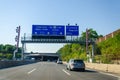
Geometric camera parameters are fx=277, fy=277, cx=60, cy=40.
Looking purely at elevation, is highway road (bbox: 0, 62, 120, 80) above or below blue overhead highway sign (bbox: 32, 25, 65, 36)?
below

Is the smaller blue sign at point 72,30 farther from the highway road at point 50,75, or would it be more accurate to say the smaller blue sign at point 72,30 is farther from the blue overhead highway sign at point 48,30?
the highway road at point 50,75

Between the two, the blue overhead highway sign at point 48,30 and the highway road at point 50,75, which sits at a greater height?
the blue overhead highway sign at point 48,30

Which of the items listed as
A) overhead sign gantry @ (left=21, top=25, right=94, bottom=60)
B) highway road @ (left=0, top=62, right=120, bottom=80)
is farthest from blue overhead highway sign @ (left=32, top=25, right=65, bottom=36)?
highway road @ (left=0, top=62, right=120, bottom=80)

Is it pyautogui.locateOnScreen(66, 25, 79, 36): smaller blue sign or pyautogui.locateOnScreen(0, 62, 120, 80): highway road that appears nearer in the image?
pyautogui.locateOnScreen(0, 62, 120, 80): highway road

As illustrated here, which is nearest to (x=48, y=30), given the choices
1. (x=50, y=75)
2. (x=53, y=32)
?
(x=53, y=32)

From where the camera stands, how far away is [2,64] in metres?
40.3

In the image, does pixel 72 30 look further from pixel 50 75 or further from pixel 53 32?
pixel 50 75

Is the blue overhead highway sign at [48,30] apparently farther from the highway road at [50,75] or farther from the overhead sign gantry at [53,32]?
the highway road at [50,75]

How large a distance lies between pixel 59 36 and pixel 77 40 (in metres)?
6.55

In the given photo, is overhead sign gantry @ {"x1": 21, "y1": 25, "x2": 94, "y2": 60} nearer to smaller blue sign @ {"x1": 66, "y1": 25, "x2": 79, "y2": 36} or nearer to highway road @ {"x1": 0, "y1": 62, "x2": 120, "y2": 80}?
smaller blue sign @ {"x1": 66, "y1": 25, "x2": 79, "y2": 36}

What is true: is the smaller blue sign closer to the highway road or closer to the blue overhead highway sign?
the blue overhead highway sign

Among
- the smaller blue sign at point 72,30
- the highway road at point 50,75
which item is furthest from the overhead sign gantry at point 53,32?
the highway road at point 50,75

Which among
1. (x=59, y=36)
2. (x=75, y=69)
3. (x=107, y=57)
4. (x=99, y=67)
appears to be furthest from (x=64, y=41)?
(x=75, y=69)

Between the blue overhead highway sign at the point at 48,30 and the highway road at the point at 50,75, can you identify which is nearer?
the highway road at the point at 50,75
